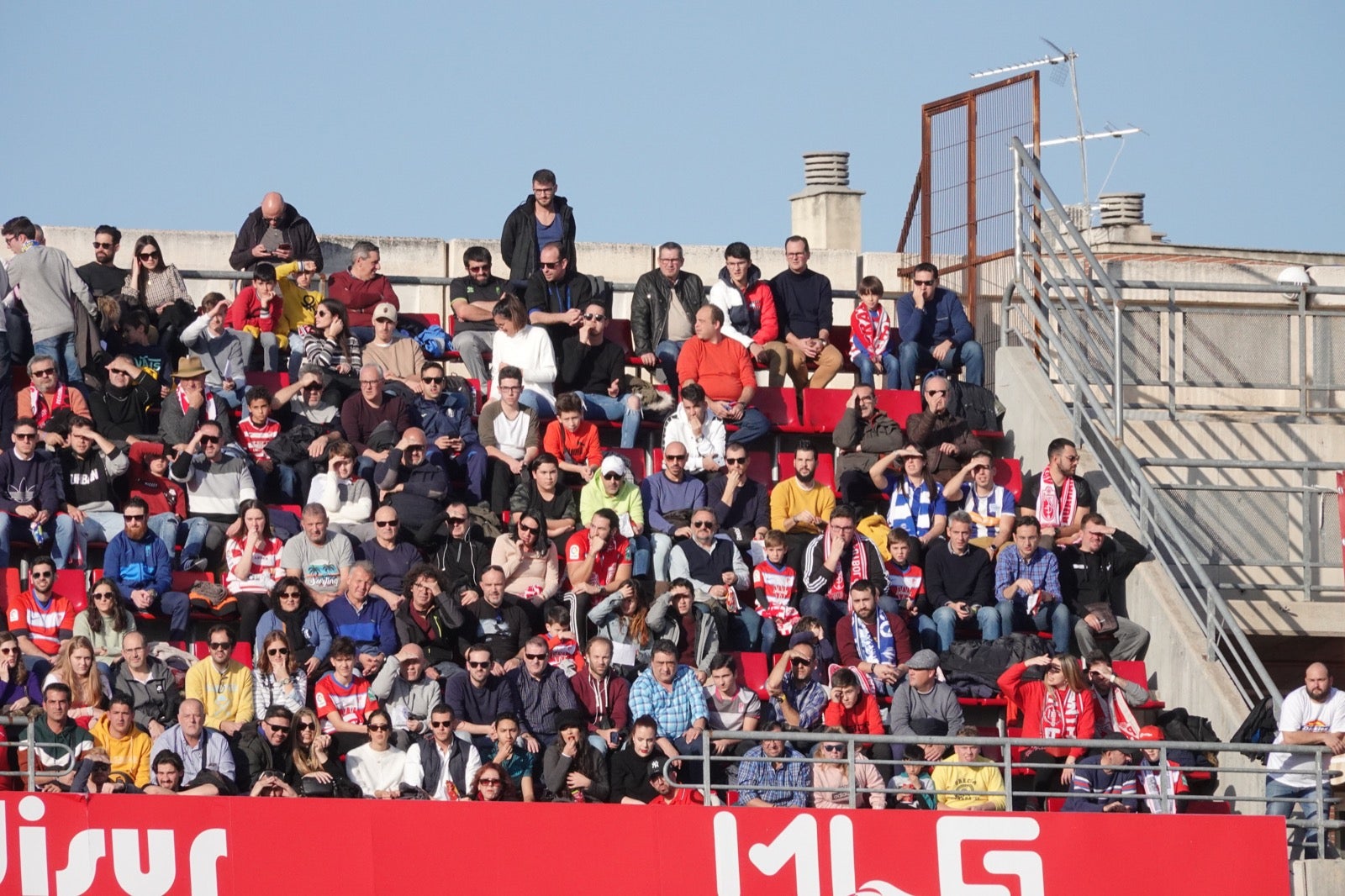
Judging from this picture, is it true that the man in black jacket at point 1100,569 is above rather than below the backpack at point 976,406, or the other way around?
below

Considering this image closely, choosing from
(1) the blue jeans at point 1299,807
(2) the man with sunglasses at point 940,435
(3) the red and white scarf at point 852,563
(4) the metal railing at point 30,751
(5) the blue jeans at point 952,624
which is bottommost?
(1) the blue jeans at point 1299,807

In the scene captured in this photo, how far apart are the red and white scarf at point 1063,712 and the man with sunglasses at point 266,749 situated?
452 centimetres

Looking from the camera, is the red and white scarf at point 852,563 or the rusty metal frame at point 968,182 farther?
the rusty metal frame at point 968,182

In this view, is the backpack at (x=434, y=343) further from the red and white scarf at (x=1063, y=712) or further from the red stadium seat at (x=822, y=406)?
the red and white scarf at (x=1063, y=712)

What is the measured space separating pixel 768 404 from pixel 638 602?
3322 millimetres

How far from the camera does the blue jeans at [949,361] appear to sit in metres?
16.3

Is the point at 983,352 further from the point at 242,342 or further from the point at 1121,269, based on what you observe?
the point at 242,342

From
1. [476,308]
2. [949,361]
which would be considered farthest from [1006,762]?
[476,308]

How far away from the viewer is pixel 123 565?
13227mm

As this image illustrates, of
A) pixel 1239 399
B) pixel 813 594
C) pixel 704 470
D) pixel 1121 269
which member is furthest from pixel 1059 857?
pixel 1121 269

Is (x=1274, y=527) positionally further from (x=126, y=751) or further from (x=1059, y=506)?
(x=126, y=751)

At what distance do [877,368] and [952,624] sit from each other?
3.27m

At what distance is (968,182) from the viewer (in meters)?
17.8

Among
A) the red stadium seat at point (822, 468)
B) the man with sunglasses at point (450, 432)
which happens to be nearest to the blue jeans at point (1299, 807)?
the red stadium seat at point (822, 468)
